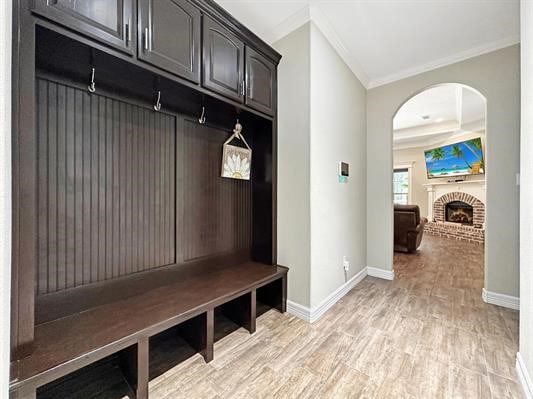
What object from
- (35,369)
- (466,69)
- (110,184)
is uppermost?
(466,69)

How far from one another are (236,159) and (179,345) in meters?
1.54

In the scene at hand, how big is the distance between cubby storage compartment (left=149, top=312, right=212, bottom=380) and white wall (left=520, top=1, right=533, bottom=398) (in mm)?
1856

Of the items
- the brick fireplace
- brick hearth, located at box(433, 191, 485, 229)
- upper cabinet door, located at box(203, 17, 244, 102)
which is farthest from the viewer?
brick hearth, located at box(433, 191, 485, 229)

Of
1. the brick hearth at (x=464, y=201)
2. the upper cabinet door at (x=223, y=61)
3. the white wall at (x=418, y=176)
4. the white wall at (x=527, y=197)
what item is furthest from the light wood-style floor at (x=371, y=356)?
the white wall at (x=418, y=176)

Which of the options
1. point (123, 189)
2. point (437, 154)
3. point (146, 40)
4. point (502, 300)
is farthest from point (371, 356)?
point (437, 154)

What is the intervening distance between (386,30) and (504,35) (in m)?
1.20

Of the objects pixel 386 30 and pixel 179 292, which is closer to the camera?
pixel 179 292

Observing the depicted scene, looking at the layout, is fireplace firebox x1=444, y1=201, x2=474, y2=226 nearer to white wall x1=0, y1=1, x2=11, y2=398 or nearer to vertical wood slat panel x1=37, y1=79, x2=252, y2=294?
vertical wood slat panel x1=37, y1=79, x2=252, y2=294

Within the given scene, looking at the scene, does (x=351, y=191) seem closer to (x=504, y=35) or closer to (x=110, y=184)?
(x=504, y=35)

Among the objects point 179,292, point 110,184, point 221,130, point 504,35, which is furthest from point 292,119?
point 504,35

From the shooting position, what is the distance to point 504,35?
2295 mm

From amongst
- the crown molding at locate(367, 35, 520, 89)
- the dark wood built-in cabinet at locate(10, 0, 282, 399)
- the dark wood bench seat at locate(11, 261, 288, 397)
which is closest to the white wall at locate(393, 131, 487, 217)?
the crown molding at locate(367, 35, 520, 89)

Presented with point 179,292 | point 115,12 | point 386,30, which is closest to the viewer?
point 115,12

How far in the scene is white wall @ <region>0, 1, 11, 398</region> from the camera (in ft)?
2.41
